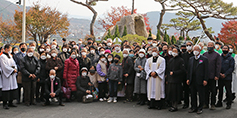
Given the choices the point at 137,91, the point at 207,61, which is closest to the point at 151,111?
the point at 137,91

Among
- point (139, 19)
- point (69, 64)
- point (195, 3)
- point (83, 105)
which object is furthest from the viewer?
point (139, 19)

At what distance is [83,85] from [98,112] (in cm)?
186

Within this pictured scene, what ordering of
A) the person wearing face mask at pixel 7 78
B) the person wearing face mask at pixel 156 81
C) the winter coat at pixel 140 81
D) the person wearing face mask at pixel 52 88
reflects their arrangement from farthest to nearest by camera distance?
the winter coat at pixel 140 81 → the person wearing face mask at pixel 52 88 → the person wearing face mask at pixel 7 78 → the person wearing face mask at pixel 156 81

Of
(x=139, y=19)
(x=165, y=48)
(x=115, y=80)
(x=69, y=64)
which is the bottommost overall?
(x=115, y=80)

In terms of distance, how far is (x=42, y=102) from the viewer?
8.79m

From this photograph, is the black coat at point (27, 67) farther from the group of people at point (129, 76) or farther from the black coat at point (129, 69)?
the black coat at point (129, 69)

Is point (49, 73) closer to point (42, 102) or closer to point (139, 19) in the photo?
point (42, 102)

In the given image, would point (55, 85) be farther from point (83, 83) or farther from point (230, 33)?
point (230, 33)

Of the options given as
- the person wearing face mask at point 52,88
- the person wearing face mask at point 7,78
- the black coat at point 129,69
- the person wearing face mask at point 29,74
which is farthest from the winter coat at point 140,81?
the person wearing face mask at point 7,78

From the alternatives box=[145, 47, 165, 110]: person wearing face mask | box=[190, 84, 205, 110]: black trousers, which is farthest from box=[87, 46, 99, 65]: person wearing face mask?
box=[190, 84, 205, 110]: black trousers

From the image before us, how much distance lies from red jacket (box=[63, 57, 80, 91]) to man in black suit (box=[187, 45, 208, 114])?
13.7 ft

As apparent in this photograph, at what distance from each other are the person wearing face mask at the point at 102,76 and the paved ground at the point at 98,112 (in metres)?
1.09

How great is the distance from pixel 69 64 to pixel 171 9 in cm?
2196

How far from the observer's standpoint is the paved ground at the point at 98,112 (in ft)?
22.7
